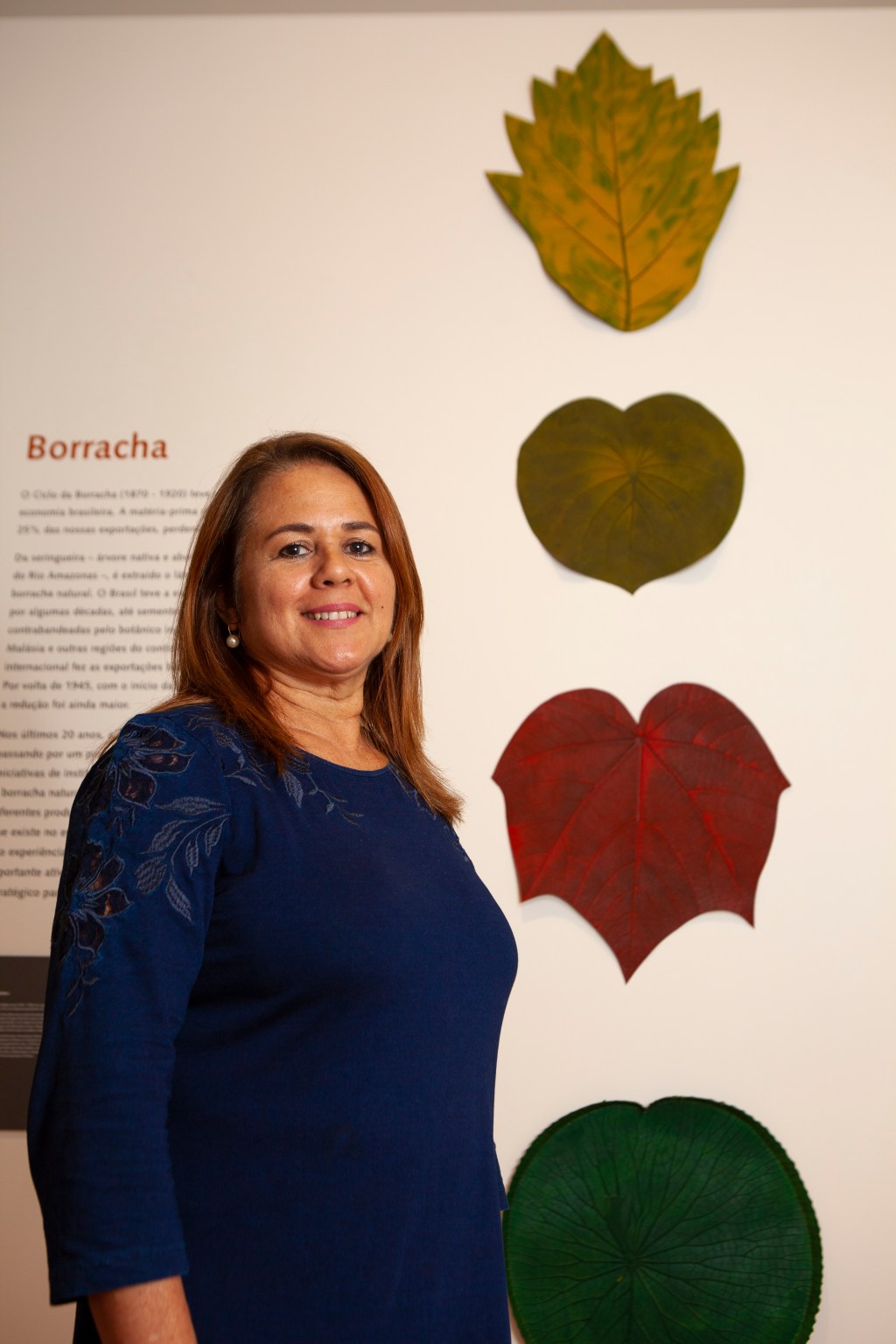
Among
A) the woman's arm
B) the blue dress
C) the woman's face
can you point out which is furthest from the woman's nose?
the woman's arm

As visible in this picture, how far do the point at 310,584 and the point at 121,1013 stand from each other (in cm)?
49

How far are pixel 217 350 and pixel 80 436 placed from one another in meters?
0.30

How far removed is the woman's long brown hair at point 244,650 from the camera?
3.60 ft

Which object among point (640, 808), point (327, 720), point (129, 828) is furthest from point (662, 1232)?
point (129, 828)

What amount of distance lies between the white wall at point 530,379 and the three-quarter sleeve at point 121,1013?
1.13 meters

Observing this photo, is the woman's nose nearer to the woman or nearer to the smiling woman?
the smiling woman

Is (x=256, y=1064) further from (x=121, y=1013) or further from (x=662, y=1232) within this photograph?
(x=662, y=1232)

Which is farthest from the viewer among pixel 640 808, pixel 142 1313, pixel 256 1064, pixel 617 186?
pixel 617 186

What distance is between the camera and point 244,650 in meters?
1.21

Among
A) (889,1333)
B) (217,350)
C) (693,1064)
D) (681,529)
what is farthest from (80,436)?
(889,1333)

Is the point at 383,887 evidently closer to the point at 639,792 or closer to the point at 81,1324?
the point at 81,1324

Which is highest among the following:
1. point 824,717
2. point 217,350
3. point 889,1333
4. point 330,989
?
point 217,350

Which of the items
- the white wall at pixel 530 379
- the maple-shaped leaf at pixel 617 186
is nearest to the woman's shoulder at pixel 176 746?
the white wall at pixel 530 379

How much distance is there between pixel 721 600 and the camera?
204cm
